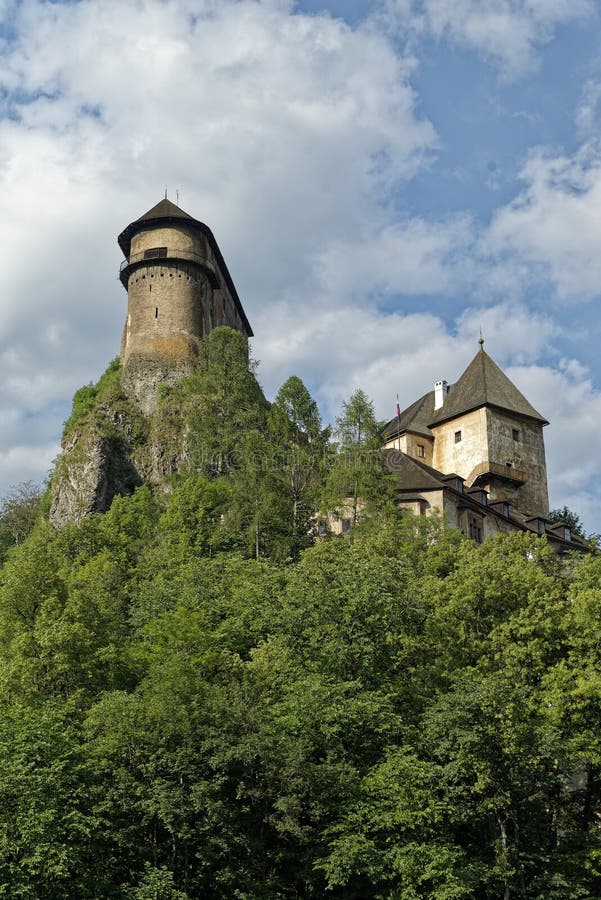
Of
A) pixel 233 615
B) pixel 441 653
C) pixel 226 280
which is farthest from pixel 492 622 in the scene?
pixel 226 280

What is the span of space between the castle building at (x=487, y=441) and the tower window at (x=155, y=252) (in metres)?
19.0

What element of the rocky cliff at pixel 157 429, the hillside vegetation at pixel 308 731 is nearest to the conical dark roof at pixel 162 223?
the rocky cliff at pixel 157 429

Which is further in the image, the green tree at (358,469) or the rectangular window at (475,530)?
the rectangular window at (475,530)

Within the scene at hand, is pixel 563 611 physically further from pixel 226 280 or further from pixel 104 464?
pixel 226 280

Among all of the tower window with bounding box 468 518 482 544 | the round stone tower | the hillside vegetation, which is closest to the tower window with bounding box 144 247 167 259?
the round stone tower

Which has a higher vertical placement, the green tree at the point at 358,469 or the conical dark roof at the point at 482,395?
the conical dark roof at the point at 482,395

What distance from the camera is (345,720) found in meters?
28.2

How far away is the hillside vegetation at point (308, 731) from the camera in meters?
26.1

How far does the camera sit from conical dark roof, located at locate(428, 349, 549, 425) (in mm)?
73062

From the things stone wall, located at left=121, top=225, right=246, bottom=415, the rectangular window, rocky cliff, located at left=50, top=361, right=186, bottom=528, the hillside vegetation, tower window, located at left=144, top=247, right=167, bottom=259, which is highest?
tower window, located at left=144, top=247, right=167, bottom=259

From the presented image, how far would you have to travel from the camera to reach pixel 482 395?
72938mm

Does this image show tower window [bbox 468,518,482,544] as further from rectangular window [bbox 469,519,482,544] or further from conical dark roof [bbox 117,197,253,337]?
conical dark roof [bbox 117,197,253,337]

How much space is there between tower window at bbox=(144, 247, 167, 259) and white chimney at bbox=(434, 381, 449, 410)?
75.4 ft

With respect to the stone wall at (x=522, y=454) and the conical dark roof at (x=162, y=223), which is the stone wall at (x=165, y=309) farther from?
the stone wall at (x=522, y=454)
